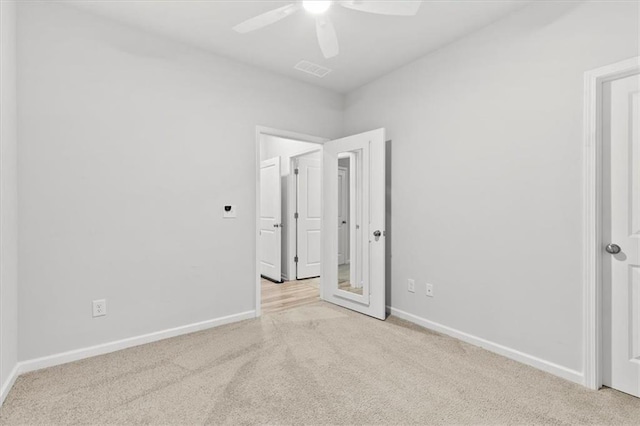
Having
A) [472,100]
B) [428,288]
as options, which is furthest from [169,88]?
[428,288]

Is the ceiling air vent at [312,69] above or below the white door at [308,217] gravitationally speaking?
above

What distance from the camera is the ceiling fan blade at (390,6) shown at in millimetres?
Answer: 1675

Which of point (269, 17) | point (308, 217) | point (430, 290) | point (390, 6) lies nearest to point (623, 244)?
point (430, 290)

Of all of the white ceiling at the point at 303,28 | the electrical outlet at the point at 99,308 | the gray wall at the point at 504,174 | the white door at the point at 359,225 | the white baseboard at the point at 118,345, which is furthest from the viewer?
the white door at the point at 359,225

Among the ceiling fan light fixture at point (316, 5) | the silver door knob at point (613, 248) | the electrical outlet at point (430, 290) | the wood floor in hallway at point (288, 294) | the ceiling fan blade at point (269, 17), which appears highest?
the ceiling fan light fixture at point (316, 5)

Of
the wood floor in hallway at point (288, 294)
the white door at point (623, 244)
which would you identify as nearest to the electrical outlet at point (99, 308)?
the wood floor in hallway at point (288, 294)

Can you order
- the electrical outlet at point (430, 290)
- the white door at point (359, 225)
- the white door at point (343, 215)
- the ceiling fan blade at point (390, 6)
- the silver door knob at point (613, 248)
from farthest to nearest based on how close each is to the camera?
the white door at point (343, 215)
the white door at point (359, 225)
the electrical outlet at point (430, 290)
the silver door knob at point (613, 248)
the ceiling fan blade at point (390, 6)

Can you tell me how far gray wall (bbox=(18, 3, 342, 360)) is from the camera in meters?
2.23

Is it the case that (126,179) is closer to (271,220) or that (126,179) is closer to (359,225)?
(359,225)

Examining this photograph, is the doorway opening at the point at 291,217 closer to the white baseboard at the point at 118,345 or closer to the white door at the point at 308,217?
the white door at the point at 308,217

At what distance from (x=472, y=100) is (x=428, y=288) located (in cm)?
170

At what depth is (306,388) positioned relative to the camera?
198 centimetres

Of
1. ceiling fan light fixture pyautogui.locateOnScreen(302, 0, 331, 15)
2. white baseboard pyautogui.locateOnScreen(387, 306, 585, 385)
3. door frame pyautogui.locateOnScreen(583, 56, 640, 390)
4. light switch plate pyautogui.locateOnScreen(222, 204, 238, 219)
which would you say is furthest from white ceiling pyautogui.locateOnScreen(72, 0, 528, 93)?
white baseboard pyautogui.locateOnScreen(387, 306, 585, 385)

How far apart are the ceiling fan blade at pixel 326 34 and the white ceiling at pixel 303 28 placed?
1.27ft
